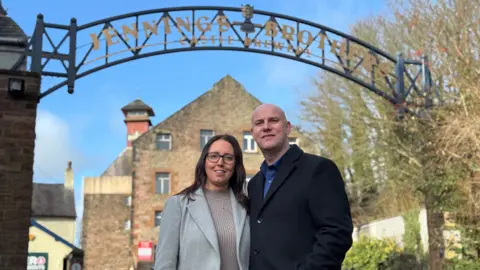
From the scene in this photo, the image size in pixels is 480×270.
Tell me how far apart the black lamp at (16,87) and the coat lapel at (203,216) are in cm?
691

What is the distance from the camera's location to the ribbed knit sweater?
3.19 m

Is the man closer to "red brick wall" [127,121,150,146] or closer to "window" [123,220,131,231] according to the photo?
"window" [123,220,131,231]

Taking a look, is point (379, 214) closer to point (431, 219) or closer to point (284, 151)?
point (431, 219)

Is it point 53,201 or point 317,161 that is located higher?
point 53,201

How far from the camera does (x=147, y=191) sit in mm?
30250

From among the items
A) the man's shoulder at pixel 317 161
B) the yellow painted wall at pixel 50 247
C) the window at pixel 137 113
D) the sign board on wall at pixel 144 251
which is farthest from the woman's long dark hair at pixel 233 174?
the window at pixel 137 113

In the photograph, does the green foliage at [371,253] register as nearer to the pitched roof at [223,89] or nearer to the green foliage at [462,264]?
the green foliage at [462,264]

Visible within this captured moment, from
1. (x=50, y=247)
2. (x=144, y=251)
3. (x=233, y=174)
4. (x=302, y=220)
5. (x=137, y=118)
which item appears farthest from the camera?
(x=137, y=118)

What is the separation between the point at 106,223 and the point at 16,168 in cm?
2435

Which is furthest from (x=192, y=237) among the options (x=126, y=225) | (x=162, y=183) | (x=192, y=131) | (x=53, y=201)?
(x=53, y=201)

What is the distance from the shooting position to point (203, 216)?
10.6 feet

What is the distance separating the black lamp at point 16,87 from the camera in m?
9.41

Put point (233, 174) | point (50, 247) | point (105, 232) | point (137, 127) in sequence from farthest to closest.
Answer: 1. point (137, 127)
2. point (105, 232)
3. point (50, 247)
4. point (233, 174)

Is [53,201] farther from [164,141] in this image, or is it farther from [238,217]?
[238,217]
